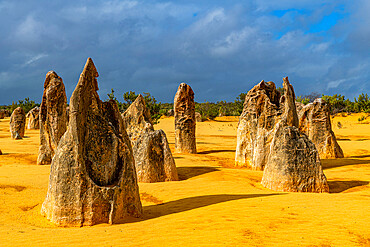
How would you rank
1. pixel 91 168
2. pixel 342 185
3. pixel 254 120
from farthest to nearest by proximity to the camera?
pixel 254 120 < pixel 342 185 < pixel 91 168

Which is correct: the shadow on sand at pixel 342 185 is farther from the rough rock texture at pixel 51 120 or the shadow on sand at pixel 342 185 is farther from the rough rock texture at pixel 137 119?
the rough rock texture at pixel 51 120

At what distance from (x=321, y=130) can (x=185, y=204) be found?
389 inches

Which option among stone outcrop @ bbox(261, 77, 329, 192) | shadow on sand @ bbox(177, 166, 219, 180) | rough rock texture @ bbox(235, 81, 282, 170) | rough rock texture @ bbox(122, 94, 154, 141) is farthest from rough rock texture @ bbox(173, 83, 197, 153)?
stone outcrop @ bbox(261, 77, 329, 192)

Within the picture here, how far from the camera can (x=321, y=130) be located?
516 inches

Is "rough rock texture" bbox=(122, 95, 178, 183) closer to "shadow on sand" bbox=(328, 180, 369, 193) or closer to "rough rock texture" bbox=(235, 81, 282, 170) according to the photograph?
"rough rock texture" bbox=(235, 81, 282, 170)

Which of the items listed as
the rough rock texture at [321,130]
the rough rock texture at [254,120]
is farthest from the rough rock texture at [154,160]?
the rough rock texture at [321,130]

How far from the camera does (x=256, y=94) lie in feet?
36.9

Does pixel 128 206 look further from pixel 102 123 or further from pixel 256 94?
pixel 256 94

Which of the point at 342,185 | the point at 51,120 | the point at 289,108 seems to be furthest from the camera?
the point at 51,120

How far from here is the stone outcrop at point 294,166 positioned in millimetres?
6523

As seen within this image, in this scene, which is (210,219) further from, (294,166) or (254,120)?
(254,120)

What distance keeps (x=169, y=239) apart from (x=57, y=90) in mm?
8585

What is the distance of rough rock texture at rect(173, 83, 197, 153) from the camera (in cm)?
1499

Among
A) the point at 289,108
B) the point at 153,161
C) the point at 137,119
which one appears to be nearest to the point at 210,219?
the point at 153,161
